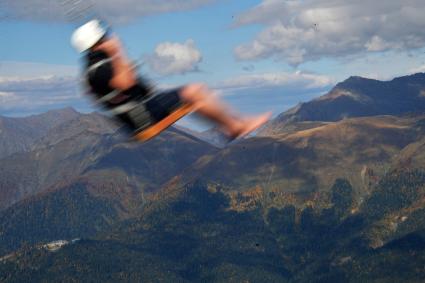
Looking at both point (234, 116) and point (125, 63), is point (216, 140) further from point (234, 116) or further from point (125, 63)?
point (125, 63)

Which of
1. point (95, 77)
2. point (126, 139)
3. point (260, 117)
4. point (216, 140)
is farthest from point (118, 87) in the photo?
point (260, 117)

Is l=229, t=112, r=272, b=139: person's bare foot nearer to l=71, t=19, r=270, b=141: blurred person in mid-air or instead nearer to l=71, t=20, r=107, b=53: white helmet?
l=71, t=19, r=270, b=141: blurred person in mid-air

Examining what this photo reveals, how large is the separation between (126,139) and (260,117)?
7.07 feet

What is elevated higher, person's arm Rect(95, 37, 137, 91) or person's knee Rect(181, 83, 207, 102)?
person's arm Rect(95, 37, 137, 91)

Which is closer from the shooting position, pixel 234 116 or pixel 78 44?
pixel 78 44

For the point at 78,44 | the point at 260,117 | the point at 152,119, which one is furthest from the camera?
the point at 260,117

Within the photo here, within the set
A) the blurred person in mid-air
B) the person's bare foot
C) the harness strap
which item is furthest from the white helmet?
the person's bare foot

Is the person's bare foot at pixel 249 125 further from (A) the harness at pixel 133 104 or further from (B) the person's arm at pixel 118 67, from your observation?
(B) the person's arm at pixel 118 67

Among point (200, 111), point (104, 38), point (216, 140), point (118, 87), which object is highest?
point (104, 38)

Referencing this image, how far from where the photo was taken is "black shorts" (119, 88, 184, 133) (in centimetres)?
798

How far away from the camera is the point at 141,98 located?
7984 millimetres

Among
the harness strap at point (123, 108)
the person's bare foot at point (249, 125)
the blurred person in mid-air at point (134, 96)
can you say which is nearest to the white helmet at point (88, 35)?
the blurred person in mid-air at point (134, 96)

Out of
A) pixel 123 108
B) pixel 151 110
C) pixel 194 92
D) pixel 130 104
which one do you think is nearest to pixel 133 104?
pixel 130 104

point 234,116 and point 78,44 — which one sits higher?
point 78,44
